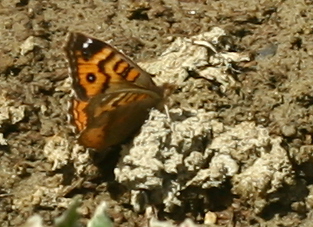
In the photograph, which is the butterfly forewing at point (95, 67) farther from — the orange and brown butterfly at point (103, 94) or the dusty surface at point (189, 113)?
the dusty surface at point (189, 113)

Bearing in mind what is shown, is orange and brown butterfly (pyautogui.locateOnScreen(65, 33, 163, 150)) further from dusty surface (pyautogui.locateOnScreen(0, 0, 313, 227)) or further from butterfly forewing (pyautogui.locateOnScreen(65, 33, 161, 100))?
dusty surface (pyautogui.locateOnScreen(0, 0, 313, 227))

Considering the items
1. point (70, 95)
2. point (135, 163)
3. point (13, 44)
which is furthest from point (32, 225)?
point (13, 44)

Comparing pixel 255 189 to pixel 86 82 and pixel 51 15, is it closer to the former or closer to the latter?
pixel 86 82

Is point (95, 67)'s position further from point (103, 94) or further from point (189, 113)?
point (189, 113)

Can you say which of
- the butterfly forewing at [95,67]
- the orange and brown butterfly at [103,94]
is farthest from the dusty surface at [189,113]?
the butterfly forewing at [95,67]

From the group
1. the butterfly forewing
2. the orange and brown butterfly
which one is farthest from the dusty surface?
the butterfly forewing
